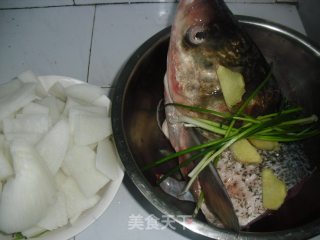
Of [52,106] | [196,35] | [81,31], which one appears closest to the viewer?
[196,35]

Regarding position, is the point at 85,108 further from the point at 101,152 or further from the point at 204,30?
the point at 204,30

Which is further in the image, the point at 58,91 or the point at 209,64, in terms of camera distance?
the point at 58,91

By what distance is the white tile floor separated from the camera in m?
1.15

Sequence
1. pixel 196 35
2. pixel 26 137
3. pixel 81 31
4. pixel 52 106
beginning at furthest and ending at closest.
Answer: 1. pixel 81 31
2. pixel 52 106
3. pixel 26 137
4. pixel 196 35

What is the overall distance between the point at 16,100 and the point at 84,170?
0.88ft

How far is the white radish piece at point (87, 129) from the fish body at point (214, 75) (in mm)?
203

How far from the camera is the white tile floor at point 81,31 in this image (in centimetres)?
115

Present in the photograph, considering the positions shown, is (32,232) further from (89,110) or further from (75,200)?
(89,110)

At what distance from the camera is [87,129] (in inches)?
31.6

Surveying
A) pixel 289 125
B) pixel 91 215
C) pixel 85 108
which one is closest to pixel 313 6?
pixel 289 125

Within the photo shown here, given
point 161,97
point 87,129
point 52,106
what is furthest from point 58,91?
point 161,97

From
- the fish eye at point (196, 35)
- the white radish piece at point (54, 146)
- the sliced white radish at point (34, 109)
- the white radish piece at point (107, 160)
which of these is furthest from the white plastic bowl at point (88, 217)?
the fish eye at point (196, 35)

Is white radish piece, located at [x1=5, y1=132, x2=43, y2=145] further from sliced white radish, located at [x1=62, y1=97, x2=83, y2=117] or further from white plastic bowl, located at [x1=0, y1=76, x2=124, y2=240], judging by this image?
white plastic bowl, located at [x1=0, y1=76, x2=124, y2=240]

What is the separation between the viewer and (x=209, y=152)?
0.68 meters
